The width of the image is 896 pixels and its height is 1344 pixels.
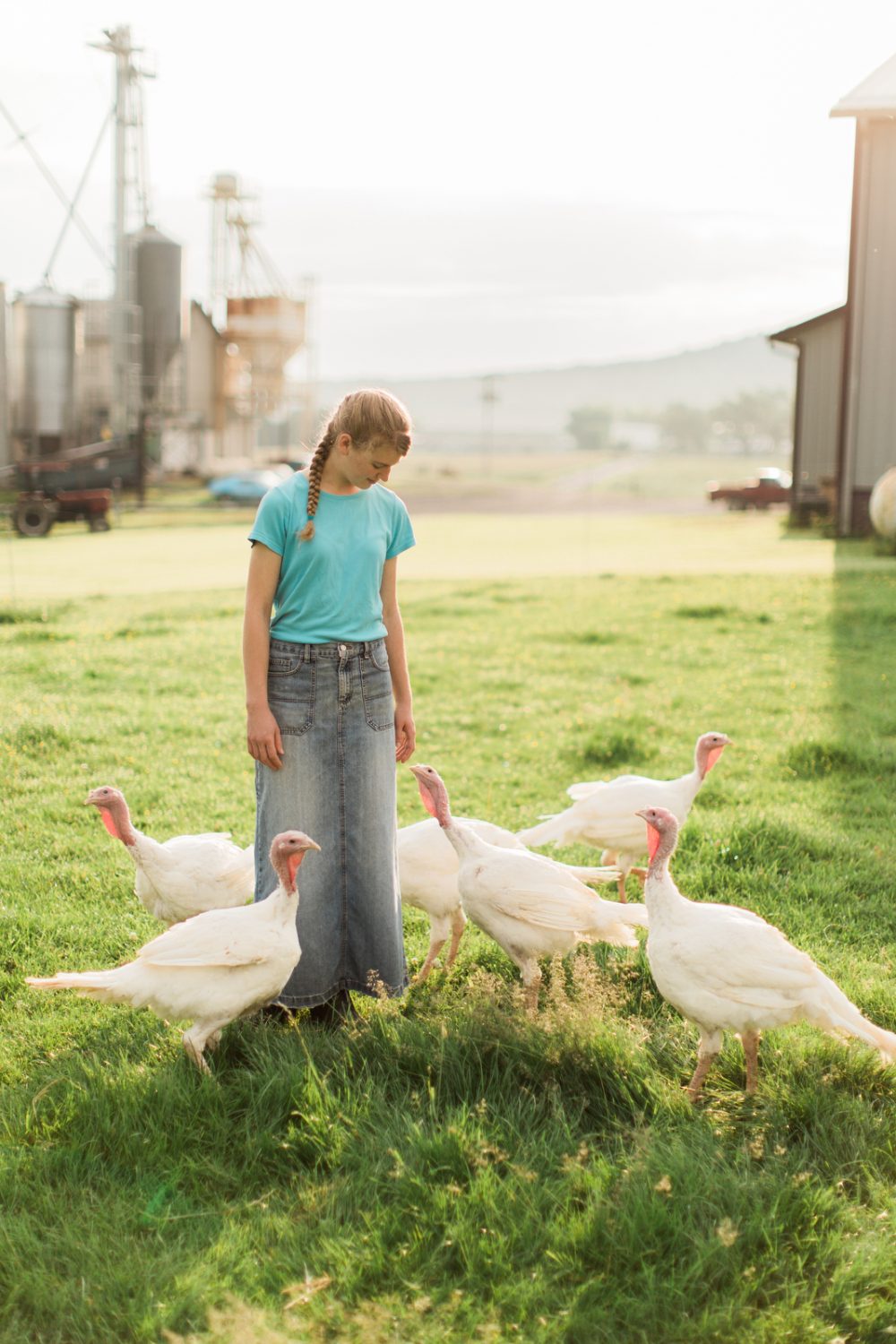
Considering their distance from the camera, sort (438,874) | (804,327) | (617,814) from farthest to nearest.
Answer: (804,327) < (617,814) < (438,874)

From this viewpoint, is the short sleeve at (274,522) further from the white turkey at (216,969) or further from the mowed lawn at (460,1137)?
the mowed lawn at (460,1137)

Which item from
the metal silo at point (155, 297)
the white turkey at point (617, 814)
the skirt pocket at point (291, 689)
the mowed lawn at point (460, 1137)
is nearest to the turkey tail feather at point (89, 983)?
the mowed lawn at point (460, 1137)

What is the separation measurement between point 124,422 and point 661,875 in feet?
139

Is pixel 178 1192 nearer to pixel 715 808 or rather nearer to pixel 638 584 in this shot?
pixel 715 808

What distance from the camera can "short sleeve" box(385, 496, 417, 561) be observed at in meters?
4.07

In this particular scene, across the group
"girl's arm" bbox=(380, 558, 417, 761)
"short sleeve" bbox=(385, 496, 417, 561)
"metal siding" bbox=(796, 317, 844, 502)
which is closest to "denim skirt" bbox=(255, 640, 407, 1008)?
"girl's arm" bbox=(380, 558, 417, 761)

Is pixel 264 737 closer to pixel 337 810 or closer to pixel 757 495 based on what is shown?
pixel 337 810

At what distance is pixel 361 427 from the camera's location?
11.9 ft

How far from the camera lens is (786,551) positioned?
74.1ft

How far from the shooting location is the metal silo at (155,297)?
4512cm

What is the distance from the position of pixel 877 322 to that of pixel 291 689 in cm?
2033

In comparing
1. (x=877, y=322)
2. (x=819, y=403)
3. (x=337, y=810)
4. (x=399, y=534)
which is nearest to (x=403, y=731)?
(x=337, y=810)

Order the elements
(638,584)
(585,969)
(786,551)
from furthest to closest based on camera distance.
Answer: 1. (786,551)
2. (638,584)
3. (585,969)

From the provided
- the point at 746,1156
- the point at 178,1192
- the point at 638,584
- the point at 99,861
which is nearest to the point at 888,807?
the point at 746,1156
